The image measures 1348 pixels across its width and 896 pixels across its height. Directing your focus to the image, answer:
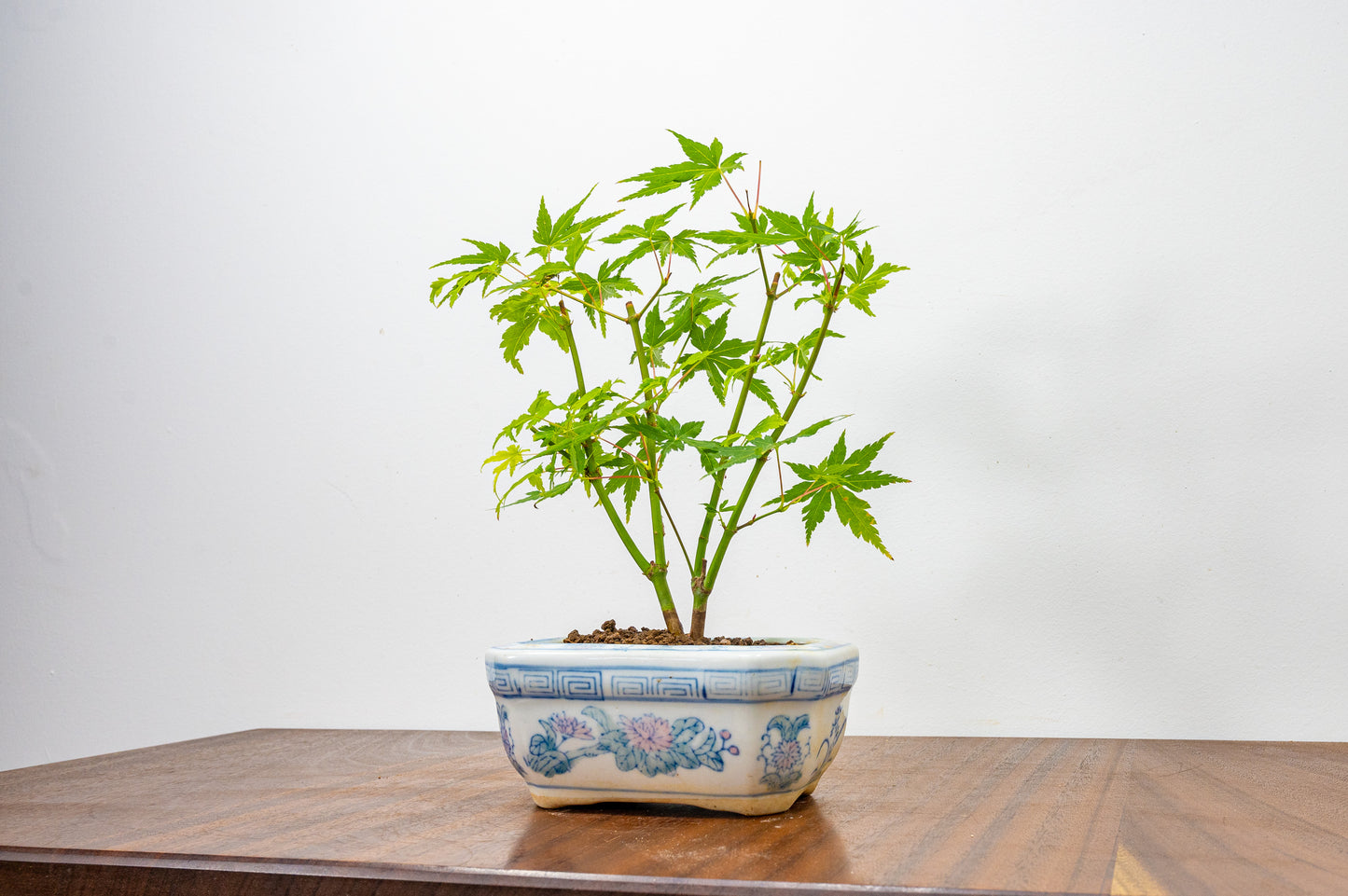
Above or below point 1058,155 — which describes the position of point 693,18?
above

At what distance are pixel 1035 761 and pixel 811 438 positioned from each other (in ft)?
1.30

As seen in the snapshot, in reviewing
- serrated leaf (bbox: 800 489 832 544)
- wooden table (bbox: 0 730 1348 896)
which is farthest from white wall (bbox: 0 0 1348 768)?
serrated leaf (bbox: 800 489 832 544)

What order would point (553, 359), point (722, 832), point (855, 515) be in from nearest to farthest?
point (722, 832)
point (855, 515)
point (553, 359)

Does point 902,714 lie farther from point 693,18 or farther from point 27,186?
point 27,186

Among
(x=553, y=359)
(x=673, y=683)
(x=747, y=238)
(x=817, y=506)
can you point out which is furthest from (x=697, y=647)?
(x=553, y=359)

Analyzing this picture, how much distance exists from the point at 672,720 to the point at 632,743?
1.2 inches

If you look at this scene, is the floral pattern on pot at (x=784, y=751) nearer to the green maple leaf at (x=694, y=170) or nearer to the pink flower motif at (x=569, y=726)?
the pink flower motif at (x=569, y=726)

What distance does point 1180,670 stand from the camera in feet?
2.99

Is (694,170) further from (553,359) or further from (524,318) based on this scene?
(553,359)

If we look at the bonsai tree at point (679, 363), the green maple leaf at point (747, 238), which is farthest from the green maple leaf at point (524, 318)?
the green maple leaf at point (747, 238)

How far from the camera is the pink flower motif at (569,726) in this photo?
594mm

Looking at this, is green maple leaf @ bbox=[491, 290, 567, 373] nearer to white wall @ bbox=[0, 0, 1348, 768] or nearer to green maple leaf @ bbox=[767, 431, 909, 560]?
green maple leaf @ bbox=[767, 431, 909, 560]

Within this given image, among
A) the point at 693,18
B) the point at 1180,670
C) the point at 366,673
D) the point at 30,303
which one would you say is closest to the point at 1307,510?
the point at 1180,670

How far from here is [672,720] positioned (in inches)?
22.7
